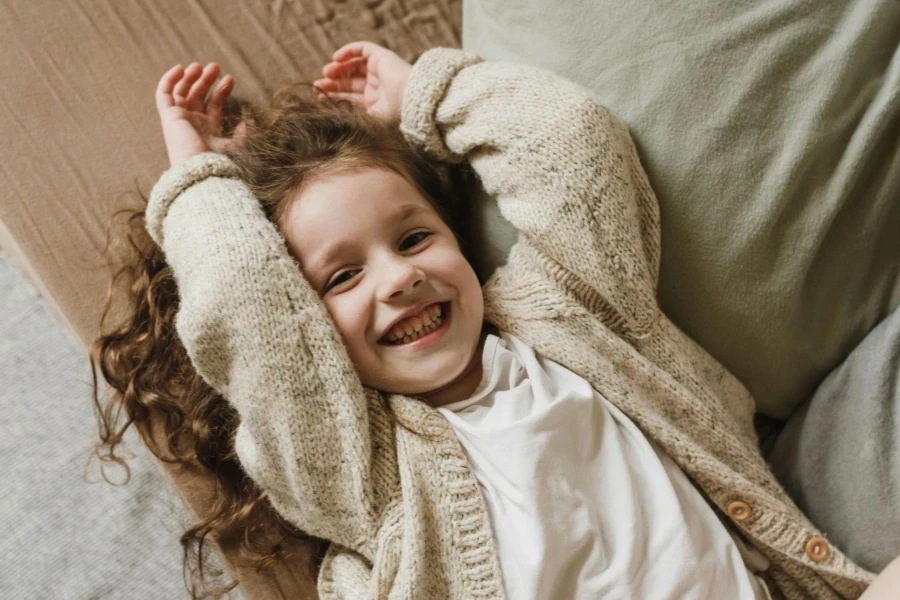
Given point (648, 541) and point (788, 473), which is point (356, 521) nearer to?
point (648, 541)

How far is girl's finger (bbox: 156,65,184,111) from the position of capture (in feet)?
3.40

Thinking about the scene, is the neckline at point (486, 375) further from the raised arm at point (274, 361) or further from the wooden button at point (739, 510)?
the wooden button at point (739, 510)

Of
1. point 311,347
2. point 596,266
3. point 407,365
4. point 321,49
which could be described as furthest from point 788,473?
point 321,49

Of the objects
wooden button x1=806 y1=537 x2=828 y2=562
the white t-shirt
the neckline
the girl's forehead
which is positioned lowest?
wooden button x1=806 y1=537 x2=828 y2=562

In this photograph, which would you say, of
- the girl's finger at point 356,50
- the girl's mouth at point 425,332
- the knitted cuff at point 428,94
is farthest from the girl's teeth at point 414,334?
the girl's finger at point 356,50

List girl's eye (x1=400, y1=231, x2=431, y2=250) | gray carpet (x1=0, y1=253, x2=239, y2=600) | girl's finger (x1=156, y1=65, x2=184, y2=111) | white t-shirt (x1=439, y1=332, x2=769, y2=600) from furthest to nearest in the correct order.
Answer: gray carpet (x1=0, y1=253, x2=239, y2=600), girl's finger (x1=156, y1=65, x2=184, y2=111), girl's eye (x1=400, y1=231, x2=431, y2=250), white t-shirt (x1=439, y1=332, x2=769, y2=600)

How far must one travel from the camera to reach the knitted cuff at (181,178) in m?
0.89

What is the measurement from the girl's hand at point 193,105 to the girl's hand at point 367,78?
0.15 m

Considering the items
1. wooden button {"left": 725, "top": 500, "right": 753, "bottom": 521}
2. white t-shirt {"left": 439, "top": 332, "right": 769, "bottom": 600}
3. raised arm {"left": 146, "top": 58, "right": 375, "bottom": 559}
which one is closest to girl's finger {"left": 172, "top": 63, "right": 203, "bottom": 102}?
raised arm {"left": 146, "top": 58, "right": 375, "bottom": 559}

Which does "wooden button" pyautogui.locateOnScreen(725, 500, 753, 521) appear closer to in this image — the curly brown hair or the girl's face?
the girl's face

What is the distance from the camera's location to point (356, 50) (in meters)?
1.13

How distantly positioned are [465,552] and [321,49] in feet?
2.72

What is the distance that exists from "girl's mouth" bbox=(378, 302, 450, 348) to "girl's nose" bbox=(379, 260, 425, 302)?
60mm

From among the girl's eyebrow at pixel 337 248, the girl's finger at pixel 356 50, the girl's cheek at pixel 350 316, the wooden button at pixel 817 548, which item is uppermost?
the girl's finger at pixel 356 50
